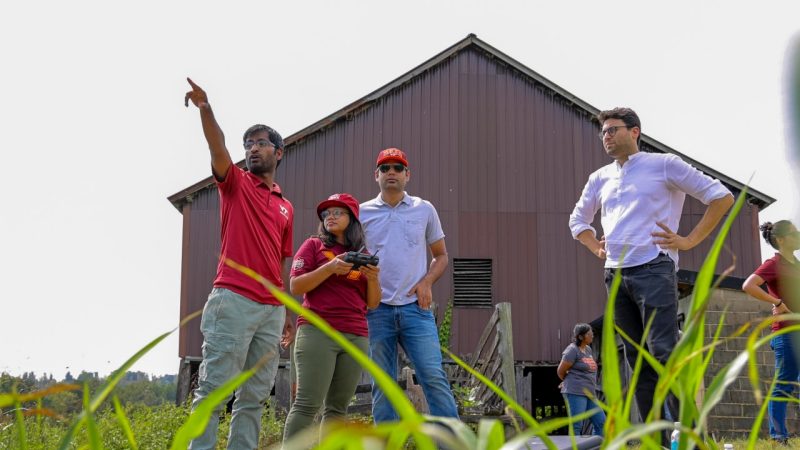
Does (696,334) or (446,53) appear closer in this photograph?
(696,334)

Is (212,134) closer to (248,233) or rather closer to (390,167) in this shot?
(248,233)

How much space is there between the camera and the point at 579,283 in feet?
Result: 53.4

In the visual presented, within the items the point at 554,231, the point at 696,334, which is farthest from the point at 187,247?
the point at 696,334

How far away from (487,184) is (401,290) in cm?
1294

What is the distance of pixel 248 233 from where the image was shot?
3.72 m

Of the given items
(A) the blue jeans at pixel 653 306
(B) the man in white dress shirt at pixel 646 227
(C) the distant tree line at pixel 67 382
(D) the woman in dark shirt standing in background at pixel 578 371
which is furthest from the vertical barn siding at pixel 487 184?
(A) the blue jeans at pixel 653 306

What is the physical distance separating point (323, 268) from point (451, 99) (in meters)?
14.2

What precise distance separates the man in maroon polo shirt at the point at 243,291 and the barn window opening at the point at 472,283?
41.2ft

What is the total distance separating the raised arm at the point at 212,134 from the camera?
3.49 meters

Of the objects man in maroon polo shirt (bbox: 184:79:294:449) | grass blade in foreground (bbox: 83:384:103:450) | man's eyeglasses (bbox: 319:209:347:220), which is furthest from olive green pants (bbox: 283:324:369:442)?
grass blade in foreground (bbox: 83:384:103:450)

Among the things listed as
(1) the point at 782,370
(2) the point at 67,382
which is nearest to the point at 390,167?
(1) the point at 782,370

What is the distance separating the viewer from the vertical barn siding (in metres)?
16.2

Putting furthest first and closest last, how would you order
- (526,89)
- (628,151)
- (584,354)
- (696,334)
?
(526,89) → (584,354) → (628,151) → (696,334)

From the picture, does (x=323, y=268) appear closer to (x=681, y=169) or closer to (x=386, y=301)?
(x=386, y=301)
